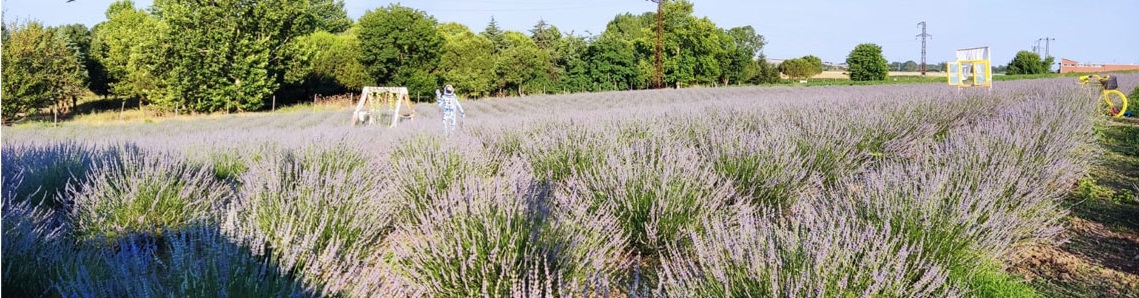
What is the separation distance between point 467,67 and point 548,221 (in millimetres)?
41571

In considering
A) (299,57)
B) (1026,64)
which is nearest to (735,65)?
(1026,64)

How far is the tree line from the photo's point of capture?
2956cm

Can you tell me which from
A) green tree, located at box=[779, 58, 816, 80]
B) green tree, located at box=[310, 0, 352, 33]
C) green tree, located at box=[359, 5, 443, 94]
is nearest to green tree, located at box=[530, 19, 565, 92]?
green tree, located at box=[359, 5, 443, 94]

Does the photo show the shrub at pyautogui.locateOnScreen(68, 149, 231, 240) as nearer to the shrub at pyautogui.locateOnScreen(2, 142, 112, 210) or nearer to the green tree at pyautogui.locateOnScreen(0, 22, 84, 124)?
the shrub at pyautogui.locateOnScreen(2, 142, 112, 210)

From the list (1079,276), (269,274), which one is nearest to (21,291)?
(269,274)

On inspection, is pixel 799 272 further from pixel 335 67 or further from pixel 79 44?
pixel 79 44

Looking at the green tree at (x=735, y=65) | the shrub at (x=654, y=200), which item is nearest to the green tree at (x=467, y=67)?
the green tree at (x=735, y=65)

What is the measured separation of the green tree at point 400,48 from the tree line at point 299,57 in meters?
0.08

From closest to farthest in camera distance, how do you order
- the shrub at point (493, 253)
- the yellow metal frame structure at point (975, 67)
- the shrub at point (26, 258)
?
1. the shrub at point (26, 258)
2. the shrub at point (493, 253)
3. the yellow metal frame structure at point (975, 67)

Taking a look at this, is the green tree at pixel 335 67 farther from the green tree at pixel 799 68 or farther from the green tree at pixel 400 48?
the green tree at pixel 799 68

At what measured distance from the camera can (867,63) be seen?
2835 inches

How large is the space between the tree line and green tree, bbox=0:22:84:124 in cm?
6

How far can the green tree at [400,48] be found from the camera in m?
41.0

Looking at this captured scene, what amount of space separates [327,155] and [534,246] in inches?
131
